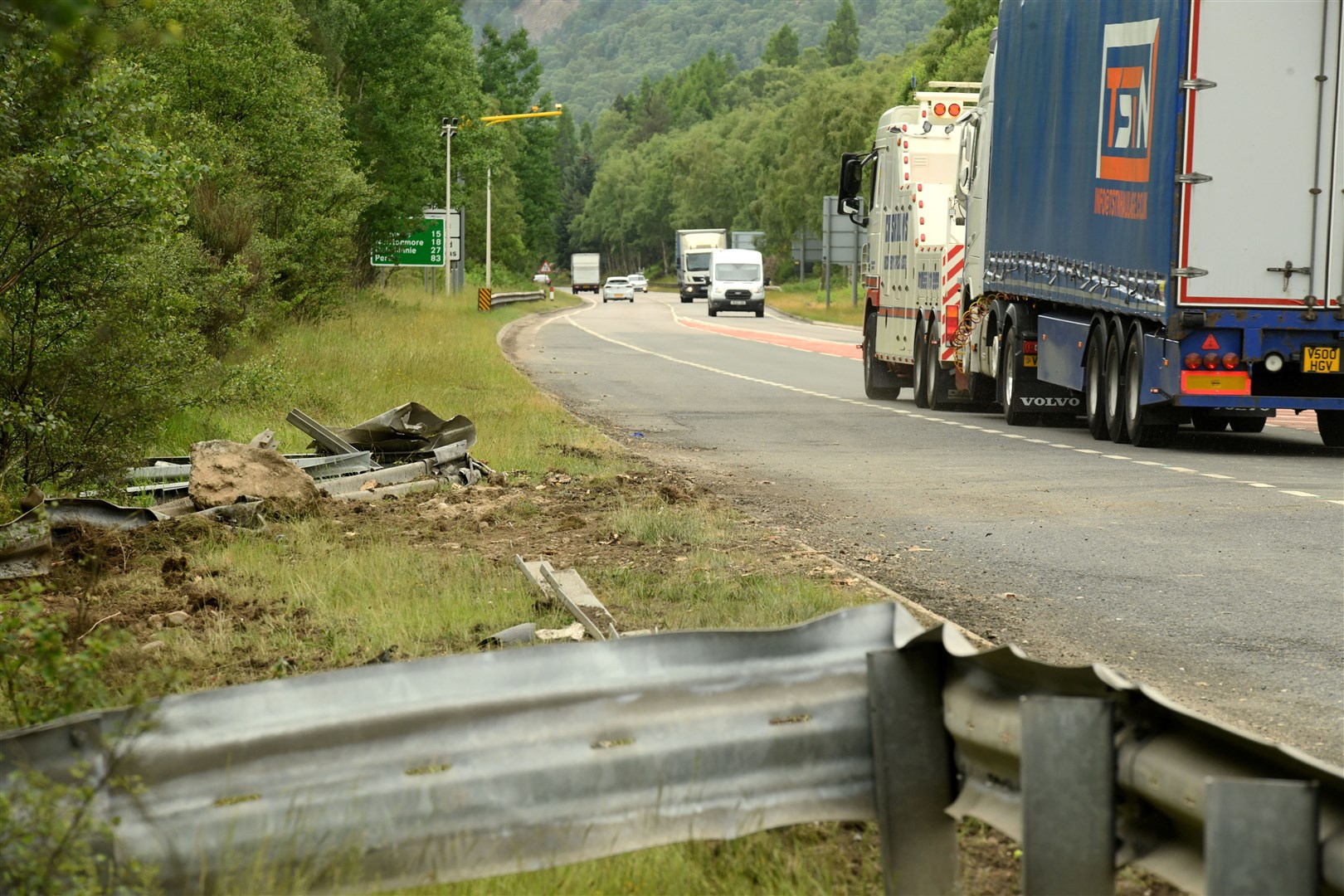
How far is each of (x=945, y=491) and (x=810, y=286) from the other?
347 feet

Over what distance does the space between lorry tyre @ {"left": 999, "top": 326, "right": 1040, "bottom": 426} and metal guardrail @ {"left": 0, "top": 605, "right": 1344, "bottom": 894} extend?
58.2 ft

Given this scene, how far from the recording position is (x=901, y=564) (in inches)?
390

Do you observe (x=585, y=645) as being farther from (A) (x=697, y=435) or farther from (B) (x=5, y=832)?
(A) (x=697, y=435)

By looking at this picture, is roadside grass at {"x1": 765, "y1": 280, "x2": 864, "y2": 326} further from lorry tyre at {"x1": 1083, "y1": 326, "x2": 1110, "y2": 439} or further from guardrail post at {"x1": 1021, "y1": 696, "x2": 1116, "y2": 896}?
guardrail post at {"x1": 1021, "y1": 696, "x2": 1116, "y2": 896}

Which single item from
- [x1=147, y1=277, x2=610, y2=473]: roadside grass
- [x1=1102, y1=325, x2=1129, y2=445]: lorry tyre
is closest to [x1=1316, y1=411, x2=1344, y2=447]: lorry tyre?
[x1=1102, y1=325, x2=1129, y2=445]: lorry tyre

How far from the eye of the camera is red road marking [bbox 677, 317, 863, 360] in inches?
1699

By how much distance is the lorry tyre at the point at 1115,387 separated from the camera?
1809cm

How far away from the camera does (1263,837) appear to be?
3031 mm

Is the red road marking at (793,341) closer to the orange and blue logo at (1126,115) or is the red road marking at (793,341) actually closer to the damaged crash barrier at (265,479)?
the orange and blue logo at (1126,115)

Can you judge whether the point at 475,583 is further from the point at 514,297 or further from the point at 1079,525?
the point at 514,297

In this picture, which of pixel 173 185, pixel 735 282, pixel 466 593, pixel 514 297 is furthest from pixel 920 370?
pixel 514 297

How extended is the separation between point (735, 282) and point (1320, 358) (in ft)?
205

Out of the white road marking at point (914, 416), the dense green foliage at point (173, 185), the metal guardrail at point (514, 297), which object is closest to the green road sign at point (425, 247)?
the dense green foliage at point (173, 185)

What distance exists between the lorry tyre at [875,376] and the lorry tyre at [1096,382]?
763cm
